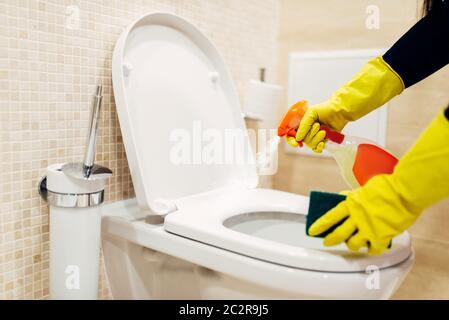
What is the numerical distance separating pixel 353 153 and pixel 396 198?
215 mm

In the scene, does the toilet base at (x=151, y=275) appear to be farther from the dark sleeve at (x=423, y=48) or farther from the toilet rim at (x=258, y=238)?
the dark sleeve at (x=423, y=48)

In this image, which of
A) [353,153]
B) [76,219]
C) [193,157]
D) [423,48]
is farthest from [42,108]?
[423,48]

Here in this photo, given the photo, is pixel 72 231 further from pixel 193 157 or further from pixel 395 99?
pixel 395 99

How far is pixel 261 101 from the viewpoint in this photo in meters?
1.14

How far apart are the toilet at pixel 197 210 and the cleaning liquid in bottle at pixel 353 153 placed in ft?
0.38

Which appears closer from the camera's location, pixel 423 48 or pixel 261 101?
pixel 423 48

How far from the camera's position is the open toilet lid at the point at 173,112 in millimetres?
793

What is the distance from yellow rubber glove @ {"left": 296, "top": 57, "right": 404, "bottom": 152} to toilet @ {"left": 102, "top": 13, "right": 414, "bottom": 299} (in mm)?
164

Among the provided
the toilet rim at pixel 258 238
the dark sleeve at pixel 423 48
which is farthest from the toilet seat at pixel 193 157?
the dark sleeve at pixel 423 48

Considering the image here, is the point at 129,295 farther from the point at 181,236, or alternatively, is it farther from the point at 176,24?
the point at 176,24

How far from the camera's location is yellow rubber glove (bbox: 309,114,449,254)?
549mm

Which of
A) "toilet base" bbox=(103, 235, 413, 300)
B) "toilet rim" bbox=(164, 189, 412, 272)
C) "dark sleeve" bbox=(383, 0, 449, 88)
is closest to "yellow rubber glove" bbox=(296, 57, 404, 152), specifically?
"dark sleeve" bbox=(383, 0, 449, 88)

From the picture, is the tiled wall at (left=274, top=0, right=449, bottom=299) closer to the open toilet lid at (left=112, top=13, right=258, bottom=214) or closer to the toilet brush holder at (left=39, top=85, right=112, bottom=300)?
the open toilet lid at (left=112, top=13, right=258, bottom=214)
